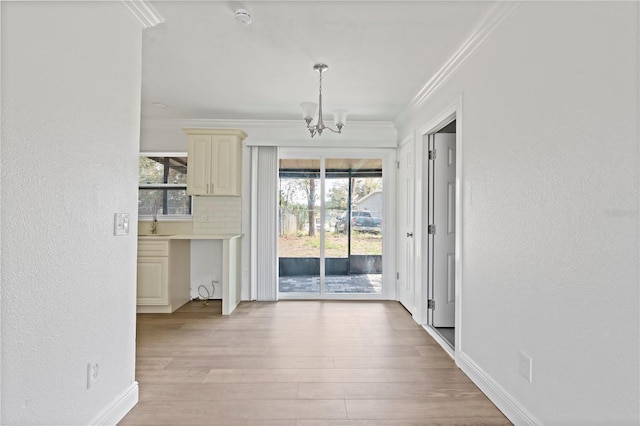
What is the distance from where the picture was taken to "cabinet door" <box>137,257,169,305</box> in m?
4.05

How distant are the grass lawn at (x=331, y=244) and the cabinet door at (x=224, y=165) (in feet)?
3.54

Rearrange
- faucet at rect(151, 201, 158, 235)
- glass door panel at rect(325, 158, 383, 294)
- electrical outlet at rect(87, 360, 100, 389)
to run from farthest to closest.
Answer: glass door panel at rect(325, 158, 383, 294), faucet at rect(151, 201, 158, 235), electrical outlet at rect(87, 360, 100, 389)

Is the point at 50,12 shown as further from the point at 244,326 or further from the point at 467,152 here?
the point at 244,326

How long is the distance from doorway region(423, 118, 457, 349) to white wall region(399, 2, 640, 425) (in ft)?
3.89

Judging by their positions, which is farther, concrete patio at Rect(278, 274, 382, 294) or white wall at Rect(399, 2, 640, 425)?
concrete patio at Rect(278, 274, 382, 294)

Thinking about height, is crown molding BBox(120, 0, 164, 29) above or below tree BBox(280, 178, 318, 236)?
above

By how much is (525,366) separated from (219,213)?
3891 mm

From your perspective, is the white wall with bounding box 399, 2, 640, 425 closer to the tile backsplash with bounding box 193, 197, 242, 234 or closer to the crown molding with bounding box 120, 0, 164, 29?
the crown molding with bounding box 120, 0, 164, 29

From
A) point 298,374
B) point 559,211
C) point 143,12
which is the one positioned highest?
point 143,12

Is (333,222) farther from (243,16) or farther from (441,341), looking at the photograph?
(243,16)

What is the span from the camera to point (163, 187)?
15.7 ft

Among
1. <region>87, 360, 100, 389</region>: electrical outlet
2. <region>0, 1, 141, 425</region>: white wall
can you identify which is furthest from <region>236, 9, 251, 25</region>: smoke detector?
Answer: <region>87, 360, 100, 389</region>: electrical outlet

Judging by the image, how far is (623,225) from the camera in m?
1.31

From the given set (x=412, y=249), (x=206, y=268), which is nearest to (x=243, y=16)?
(x=412, y=249)
